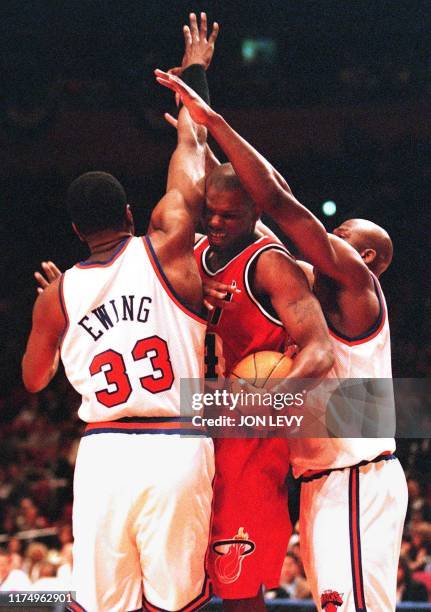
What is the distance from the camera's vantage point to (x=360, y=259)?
13.0 ft

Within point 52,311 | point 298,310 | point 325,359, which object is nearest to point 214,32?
point 298,310

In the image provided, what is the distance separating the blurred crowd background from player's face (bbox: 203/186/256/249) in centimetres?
549

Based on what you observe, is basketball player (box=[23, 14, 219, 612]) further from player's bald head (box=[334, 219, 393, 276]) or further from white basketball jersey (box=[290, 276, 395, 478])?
player's bald head (box=[334, 219, 393, 276])

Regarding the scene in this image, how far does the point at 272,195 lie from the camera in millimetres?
3771

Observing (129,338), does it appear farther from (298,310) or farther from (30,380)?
(298,310)

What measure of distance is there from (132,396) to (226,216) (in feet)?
3.00

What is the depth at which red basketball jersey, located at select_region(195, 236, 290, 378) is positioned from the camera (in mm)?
3918

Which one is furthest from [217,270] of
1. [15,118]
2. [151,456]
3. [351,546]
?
[15,118]

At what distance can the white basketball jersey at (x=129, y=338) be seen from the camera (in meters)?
3.59

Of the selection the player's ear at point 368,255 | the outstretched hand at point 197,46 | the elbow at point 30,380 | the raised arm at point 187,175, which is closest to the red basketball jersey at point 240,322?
the raised arm at point 187,175

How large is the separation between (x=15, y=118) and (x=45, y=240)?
2.17 m

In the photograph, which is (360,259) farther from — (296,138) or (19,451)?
(19,451)

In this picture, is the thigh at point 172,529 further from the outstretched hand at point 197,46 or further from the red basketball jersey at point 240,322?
the outstretched hand at point 197,46
